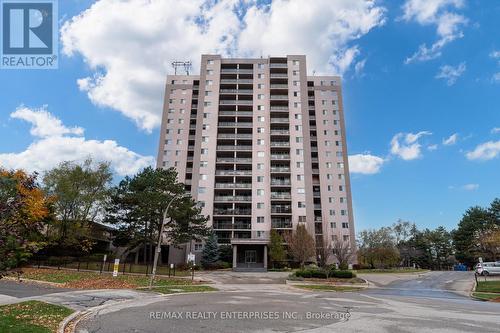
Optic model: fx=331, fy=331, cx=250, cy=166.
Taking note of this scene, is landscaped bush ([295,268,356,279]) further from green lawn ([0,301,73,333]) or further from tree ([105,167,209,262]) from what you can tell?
green lawn ([0,301,73,333])

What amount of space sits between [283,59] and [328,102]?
13769mm

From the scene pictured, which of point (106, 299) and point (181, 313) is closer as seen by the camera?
point (181, 313)

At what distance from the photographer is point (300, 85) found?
70.3 meters

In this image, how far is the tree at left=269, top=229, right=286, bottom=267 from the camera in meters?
51.2

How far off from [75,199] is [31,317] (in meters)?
36.0

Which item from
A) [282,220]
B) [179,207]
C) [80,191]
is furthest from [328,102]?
[80,191]

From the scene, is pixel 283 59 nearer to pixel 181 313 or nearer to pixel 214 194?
pixel 214 194

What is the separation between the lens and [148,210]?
136ft

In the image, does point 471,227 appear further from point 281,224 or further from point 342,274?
point 342,274

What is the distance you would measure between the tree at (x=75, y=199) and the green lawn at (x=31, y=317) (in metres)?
31.6

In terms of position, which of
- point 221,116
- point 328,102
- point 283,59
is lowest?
point 221,116

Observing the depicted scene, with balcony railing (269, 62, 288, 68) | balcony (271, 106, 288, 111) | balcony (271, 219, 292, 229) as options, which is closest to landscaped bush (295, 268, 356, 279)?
balcony (271, 219, 292, 229)

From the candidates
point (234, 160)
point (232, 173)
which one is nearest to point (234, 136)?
point (234, 160)

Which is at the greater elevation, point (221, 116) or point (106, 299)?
point (221, 116)
